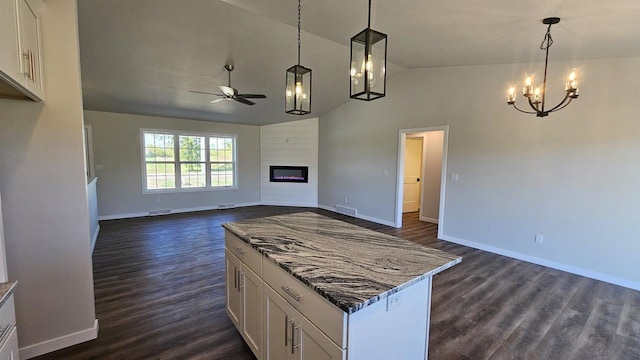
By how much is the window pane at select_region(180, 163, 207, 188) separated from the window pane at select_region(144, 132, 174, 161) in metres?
0.42

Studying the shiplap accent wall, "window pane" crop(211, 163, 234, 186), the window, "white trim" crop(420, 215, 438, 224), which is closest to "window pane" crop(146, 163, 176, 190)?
Result: the window

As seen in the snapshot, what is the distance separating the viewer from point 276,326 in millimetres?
1558

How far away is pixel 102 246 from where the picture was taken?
426 centimetres

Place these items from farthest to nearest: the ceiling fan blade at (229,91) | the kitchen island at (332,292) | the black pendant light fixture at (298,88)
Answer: the ceiling fan blade at (229,91) → the black pendant light fixture at (298,88) → the kitchen island at (332,292)

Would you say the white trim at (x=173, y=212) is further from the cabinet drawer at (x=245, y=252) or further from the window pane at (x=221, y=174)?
the cabinet drawer at (x=245, y=252)

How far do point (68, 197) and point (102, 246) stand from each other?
294 cm

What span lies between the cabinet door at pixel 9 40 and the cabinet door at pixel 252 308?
62.9 inches

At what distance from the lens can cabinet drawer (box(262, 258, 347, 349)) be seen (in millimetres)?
1112

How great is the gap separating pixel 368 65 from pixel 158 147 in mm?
6574

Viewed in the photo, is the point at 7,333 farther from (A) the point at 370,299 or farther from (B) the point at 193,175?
(B) the point at 193,175

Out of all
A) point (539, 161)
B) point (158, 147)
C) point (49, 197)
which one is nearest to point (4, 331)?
point (49, 197)

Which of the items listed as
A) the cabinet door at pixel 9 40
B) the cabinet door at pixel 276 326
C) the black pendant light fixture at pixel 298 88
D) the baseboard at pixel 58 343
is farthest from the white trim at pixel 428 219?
the cabinet door at pixel 9 40

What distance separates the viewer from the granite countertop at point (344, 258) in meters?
1.17

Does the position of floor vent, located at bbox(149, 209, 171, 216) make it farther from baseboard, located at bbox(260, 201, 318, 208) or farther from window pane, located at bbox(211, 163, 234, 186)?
baseboard, located at bbox(260, 201, 318, 208)
